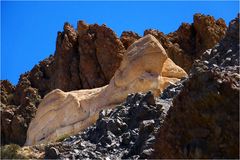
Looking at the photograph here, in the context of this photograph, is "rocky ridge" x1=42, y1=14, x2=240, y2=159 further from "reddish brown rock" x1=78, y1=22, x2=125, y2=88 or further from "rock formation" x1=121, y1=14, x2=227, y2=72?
"rock formation" x1=121, y1=14, x2=227, y2=72

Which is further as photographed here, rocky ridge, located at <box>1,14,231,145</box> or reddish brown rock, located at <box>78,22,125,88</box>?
rocky ridge, located at <box>1,14,231,145</box>

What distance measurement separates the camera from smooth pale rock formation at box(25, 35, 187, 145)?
35438mm

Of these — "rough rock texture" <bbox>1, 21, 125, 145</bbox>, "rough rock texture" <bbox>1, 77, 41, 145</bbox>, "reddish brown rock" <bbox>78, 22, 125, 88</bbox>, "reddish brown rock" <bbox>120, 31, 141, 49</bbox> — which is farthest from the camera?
"reddish brown rock" <bbox>120, 31, 141, 49</bbox>

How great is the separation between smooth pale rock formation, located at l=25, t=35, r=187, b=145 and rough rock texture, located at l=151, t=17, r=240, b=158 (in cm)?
1609

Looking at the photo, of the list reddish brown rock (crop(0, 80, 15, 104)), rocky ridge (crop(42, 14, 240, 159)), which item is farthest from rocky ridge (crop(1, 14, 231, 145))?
rocky ridge (crop(42, 14, 240, 159))

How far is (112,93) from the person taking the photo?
36312 millimetres

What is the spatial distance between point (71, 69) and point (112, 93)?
99.4 feet

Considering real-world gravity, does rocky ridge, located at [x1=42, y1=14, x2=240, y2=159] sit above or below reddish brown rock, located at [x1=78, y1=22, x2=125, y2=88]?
below

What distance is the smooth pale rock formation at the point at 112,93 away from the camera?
35.4 m

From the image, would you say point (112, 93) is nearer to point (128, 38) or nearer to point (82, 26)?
point (128, 38)

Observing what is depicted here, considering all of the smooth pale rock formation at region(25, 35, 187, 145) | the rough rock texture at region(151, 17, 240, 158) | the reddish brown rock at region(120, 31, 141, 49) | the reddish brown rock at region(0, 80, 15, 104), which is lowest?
the rough rock texture at region(151, 17, 240, 158)

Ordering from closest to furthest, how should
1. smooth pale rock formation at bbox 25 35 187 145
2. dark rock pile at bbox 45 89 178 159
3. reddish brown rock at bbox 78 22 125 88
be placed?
dark rock pile at bbox 45 89 178 159 < smooth pale rock formation at bbox 25 35 187 145 < reddish brown rock at bbox 78 22 125 88

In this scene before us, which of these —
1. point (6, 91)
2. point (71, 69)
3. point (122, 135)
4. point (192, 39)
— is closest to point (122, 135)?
point (122, 135)

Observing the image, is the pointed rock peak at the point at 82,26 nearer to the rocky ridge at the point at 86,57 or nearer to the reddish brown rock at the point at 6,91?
the rocky ridge at the point at 86,57
